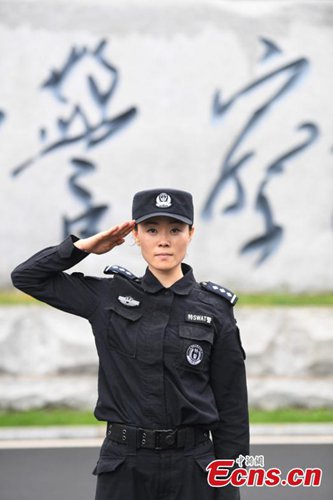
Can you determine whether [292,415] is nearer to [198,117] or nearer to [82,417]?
[82,417]

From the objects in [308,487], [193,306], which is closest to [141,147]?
[308,487]

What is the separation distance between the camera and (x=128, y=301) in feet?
8.28

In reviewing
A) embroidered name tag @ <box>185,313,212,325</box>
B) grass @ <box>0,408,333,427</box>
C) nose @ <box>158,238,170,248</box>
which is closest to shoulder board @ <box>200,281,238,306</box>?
embroidered name tag @ <box>185,313,212,325</box>

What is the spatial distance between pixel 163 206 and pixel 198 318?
35 centimetres

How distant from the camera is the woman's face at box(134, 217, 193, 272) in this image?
2.47 m

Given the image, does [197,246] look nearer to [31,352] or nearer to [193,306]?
[31,352]

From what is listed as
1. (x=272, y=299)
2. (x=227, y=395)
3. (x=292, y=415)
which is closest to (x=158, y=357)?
(x=227, y=395)

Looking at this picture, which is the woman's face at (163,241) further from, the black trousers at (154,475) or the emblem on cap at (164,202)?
the black trousers at (154,475)

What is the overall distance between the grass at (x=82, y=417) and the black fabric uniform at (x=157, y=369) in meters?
4.35

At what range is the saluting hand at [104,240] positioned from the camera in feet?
8.25

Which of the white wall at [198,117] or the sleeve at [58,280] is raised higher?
the white wall at [198,117]

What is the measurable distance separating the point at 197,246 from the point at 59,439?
7.54 feet

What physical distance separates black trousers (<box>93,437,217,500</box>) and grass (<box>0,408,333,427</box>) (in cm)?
439

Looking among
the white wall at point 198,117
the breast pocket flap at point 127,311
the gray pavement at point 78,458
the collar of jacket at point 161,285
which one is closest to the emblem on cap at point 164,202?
the collar of jacket at point 161,285
